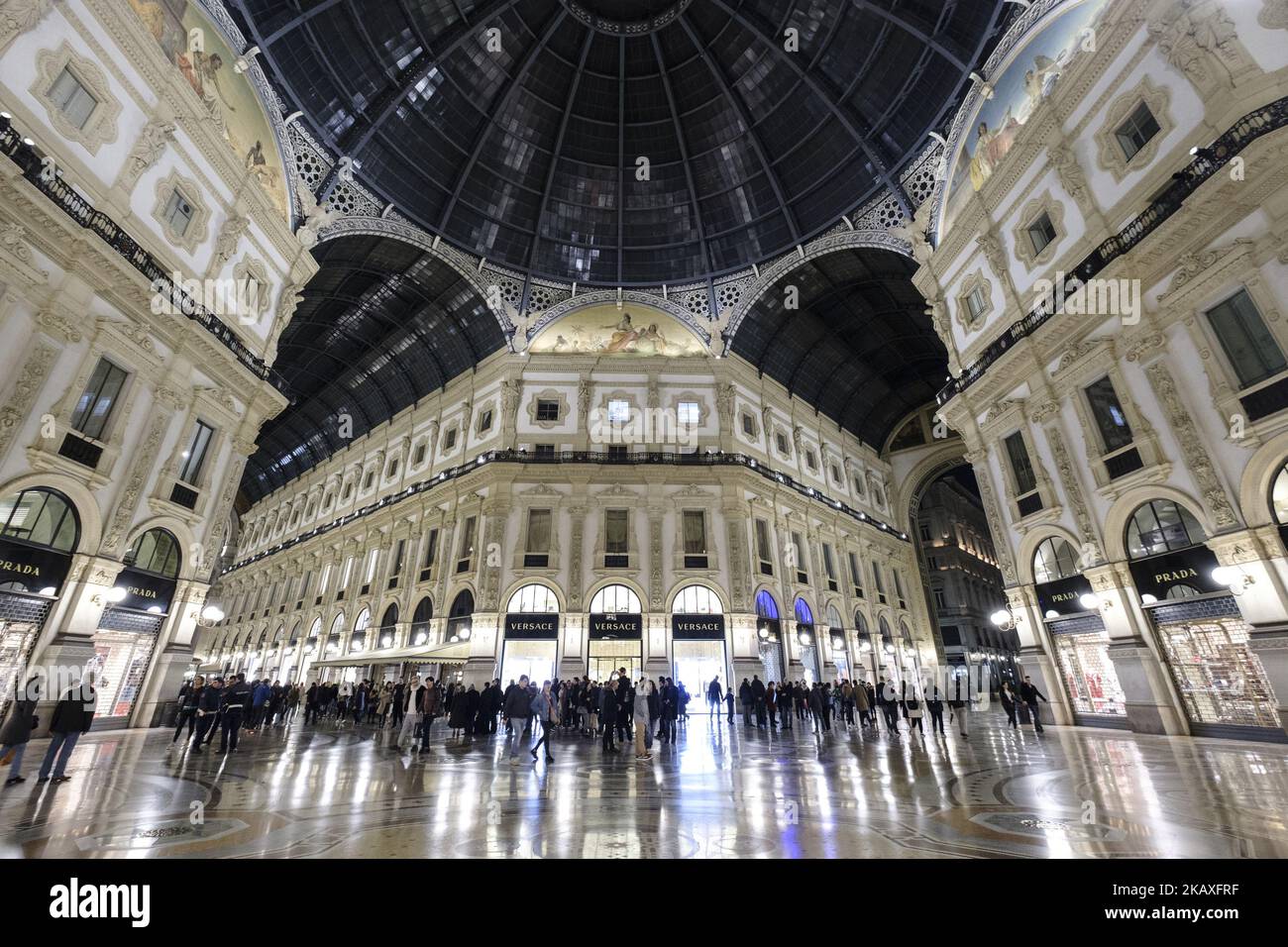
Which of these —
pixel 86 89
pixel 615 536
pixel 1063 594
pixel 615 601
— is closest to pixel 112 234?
pixel 86 89

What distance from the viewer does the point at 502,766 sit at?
9.73m

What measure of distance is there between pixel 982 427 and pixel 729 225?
17992 millimetres

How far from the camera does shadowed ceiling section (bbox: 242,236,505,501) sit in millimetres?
28688

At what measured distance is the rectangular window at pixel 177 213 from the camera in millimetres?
16734

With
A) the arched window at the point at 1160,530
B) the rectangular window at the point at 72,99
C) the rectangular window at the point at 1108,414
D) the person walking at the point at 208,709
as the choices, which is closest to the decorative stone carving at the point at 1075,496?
the arched window at the point at 1160,530

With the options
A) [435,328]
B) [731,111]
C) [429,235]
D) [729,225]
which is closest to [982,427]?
[729,225]

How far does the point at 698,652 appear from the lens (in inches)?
969

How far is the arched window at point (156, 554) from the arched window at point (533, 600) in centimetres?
1212

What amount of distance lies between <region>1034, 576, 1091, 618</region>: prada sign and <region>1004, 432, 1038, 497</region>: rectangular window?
3044mm

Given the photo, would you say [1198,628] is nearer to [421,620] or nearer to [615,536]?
[615,536]

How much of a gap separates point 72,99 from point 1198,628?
31.4 metres

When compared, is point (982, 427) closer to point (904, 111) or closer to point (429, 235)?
point (904, 111)

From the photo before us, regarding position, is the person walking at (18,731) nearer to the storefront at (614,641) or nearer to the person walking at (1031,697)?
the storefront at (614,641)

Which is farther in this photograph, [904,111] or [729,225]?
[729,225]
